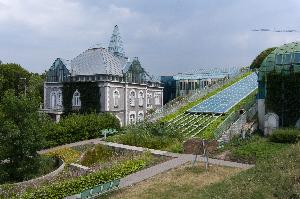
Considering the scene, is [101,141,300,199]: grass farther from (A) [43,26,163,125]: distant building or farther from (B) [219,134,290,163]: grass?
(A) [43,26,163,125]: distant building

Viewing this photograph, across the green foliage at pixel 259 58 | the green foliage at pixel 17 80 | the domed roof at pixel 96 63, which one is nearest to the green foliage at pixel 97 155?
the domed roof at pixel 96 63

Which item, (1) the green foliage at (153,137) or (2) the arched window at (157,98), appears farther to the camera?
(2) the arched window at (157,98)

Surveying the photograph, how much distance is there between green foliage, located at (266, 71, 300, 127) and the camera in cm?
3222

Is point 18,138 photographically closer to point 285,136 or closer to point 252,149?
point 252,149

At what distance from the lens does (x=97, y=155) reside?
93.6ft

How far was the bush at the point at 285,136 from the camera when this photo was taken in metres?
27.6

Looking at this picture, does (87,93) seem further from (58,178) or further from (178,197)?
(178,197)

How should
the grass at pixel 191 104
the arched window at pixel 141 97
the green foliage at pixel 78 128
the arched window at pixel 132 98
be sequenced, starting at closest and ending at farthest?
the green foliage at pixel 78 128
the grass at pixel 191 104
the arched window at pixel 132 98
the arched window at pixel 141 97

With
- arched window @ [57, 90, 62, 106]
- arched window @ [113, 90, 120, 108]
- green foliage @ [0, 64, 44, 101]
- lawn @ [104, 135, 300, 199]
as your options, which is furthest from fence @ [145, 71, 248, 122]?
green foliage @ [0, 64, 44, 101]

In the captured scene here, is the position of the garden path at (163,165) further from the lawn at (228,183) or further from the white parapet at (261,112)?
the white parapet at (261,112)

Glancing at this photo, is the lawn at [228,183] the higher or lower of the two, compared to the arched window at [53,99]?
lower

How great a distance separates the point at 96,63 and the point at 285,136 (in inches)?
1011

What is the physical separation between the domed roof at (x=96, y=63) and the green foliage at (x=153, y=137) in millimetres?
13902

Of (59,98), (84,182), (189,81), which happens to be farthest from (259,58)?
(84,182)
